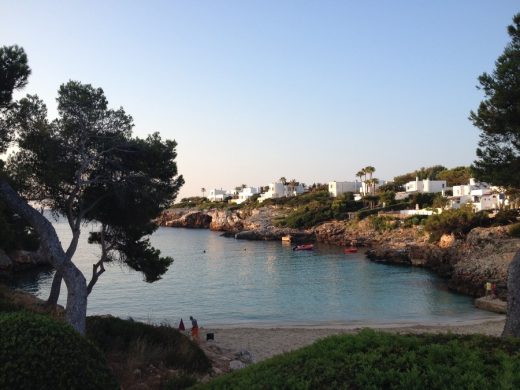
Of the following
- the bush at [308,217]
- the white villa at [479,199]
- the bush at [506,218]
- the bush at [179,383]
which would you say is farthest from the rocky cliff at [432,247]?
the bush at [179,383]

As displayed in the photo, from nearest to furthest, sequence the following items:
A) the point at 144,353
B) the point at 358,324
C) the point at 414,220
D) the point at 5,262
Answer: the point at 144,353 → the point at 358,324 → the point at 5,262 → the point at 414,220

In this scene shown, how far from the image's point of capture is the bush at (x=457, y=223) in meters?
51.3

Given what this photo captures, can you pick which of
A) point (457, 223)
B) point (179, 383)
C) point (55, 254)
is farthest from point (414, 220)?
point (179, 383)

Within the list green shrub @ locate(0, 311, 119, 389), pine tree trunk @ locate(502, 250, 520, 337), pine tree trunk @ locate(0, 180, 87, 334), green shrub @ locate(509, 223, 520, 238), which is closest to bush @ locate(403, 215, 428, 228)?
green shrub @ locate(509, 223, 520, 238)

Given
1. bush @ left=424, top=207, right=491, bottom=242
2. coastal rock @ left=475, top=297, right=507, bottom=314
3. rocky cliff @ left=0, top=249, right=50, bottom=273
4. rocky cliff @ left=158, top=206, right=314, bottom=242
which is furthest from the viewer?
rocky cliff @ left=158, top=206, right=314, bottom=242

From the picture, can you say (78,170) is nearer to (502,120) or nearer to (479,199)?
(502,120)

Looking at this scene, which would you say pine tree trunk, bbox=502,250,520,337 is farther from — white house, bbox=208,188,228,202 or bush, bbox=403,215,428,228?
white house, bbox=208,188,228,202

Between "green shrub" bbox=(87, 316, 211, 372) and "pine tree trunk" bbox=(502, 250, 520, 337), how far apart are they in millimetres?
7901

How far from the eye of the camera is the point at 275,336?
2044cm

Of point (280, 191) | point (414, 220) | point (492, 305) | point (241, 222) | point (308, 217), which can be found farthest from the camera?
point (280, 191)

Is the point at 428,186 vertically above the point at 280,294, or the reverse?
the point at 428,186

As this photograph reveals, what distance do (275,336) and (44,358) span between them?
666 inches

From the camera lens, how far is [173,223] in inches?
5182

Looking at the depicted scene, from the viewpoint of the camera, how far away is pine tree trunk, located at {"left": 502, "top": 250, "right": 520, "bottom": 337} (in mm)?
11641
